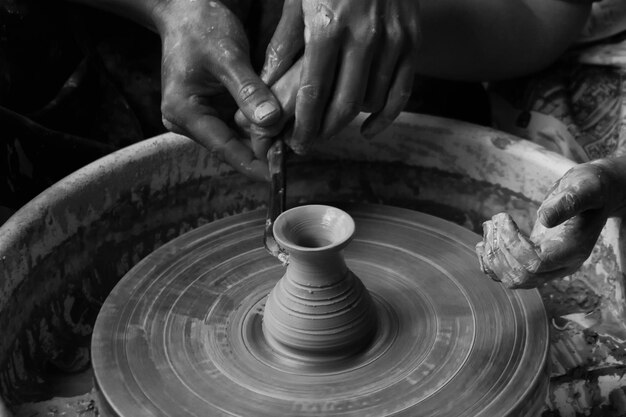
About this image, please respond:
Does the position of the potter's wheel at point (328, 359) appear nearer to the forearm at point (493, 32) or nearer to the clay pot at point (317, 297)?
the clay pot at point (317, 297)

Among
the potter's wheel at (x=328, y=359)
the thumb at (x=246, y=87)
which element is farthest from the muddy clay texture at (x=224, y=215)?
the thumb at (x=246, y=87)

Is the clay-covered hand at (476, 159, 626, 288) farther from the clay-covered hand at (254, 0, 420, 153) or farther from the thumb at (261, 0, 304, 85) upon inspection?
the thumb at (261, 0, 304, 85)

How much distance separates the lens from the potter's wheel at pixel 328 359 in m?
1.32

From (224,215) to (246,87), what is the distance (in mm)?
557

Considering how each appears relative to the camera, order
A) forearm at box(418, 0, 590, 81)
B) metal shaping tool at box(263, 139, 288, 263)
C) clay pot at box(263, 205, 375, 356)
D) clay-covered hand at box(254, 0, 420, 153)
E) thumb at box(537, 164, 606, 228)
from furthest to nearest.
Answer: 1. forearm at box(418, 0, 590, 81)
2. metal shaping tool at box(263, 139, 288, 263)
3. clay-covered hand at box(254, 0, 420, 153)
4. clay pot at box(263, 205, 375, 356)
5. thumb at box(537, 164, 606, 228)

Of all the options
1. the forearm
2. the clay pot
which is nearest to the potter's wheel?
the clay pot

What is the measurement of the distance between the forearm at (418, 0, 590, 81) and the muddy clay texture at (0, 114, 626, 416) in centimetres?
29

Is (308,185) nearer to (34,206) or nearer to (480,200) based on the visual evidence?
(480,200)

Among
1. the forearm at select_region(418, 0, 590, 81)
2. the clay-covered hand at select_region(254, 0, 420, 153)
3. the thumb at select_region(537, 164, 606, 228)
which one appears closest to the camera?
the thumb at select_region(537, 164, 606, 228)

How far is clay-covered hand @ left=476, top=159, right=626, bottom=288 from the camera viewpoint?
4.31ft

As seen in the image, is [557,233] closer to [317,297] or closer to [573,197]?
[573,197]

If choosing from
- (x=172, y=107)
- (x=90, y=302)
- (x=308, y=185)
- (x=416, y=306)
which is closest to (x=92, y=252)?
(x=90, y=302)

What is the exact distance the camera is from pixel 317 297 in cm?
139

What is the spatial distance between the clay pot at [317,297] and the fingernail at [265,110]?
203mm
